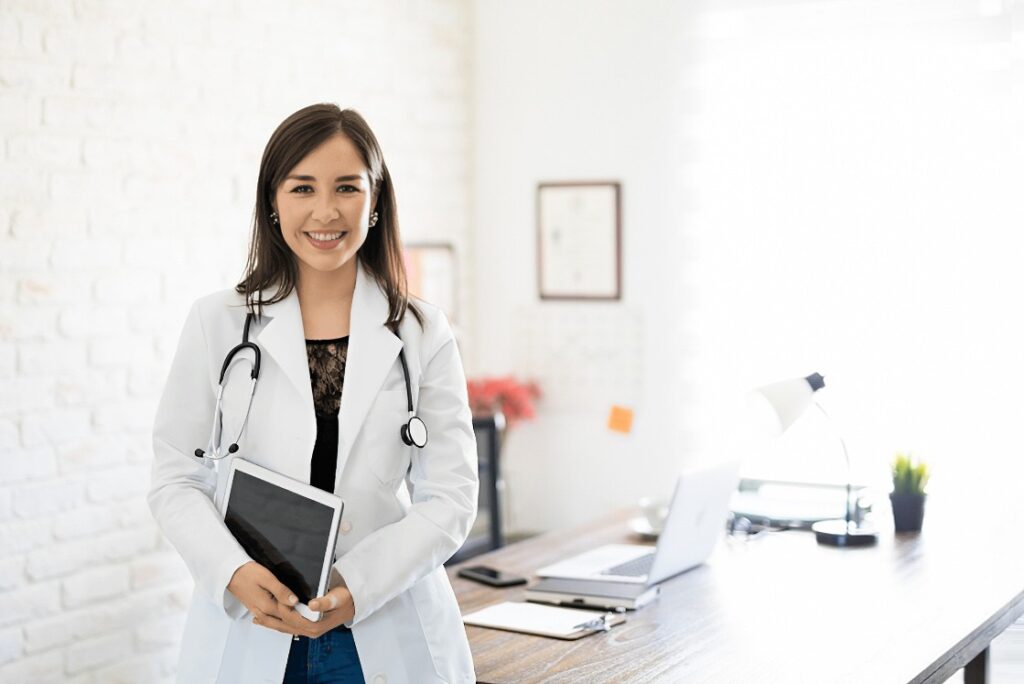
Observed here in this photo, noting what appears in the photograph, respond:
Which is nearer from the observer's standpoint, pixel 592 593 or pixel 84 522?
pixel 592 593

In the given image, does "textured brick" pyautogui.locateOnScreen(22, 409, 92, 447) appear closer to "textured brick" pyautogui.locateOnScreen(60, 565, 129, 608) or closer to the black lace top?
"textured brick" pyautogui.locateOnScreen(60, 565, 129, 608)

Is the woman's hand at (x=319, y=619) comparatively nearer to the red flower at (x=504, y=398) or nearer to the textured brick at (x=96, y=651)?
the textured brick at (x=96, y=651)

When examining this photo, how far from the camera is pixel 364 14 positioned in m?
3.96

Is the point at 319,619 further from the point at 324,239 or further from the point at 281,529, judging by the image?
the point at 324,239

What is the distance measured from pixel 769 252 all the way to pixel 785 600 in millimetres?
1647

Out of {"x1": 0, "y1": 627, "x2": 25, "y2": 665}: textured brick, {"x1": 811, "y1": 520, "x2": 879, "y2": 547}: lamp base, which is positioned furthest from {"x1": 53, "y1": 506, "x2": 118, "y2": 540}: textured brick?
{"x1": 811, "y1": 520, "x2": 879, "y2": 547}: lamp base

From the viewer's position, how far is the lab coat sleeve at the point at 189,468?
1.77 metres

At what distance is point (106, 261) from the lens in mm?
3102

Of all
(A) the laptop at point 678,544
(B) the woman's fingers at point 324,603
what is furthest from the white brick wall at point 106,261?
(B) the woman's fingers at point 324,603

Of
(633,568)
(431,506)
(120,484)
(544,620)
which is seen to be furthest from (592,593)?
(120,484)

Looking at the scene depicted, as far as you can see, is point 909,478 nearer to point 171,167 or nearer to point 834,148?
point 834,148

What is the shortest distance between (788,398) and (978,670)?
74 centimetres

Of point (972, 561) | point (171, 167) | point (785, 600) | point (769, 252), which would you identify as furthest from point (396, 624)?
point (769, 252)

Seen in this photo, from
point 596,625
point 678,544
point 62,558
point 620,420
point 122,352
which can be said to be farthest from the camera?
point 620,420
